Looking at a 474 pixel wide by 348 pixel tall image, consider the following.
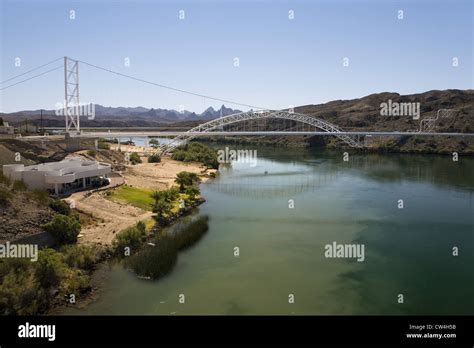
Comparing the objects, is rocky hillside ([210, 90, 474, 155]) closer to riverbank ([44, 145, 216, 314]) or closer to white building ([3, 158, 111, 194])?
riverbank ([44, 145, 216, 314])

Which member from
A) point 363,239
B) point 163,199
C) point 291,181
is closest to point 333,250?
point 363,239

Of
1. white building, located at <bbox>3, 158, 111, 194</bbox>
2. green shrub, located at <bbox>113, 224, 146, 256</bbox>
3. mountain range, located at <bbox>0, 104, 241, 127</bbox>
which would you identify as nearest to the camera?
green shrub, located at <bbox>113, 224, 146, 256</bbox>

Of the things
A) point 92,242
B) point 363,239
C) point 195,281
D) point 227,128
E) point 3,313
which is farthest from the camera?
point 227,128

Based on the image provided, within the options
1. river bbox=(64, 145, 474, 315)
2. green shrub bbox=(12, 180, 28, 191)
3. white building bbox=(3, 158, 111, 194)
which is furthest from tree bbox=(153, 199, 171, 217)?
green shrub bbox=(12, 180, 28, 191)

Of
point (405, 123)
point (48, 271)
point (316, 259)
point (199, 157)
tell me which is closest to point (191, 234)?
point (316, 259)

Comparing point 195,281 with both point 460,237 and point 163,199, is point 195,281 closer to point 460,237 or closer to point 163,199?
point 163,199

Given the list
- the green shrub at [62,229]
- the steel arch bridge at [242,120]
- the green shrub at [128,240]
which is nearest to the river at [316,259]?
the green shrub at [128,240]

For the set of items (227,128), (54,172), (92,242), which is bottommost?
(92,242)
